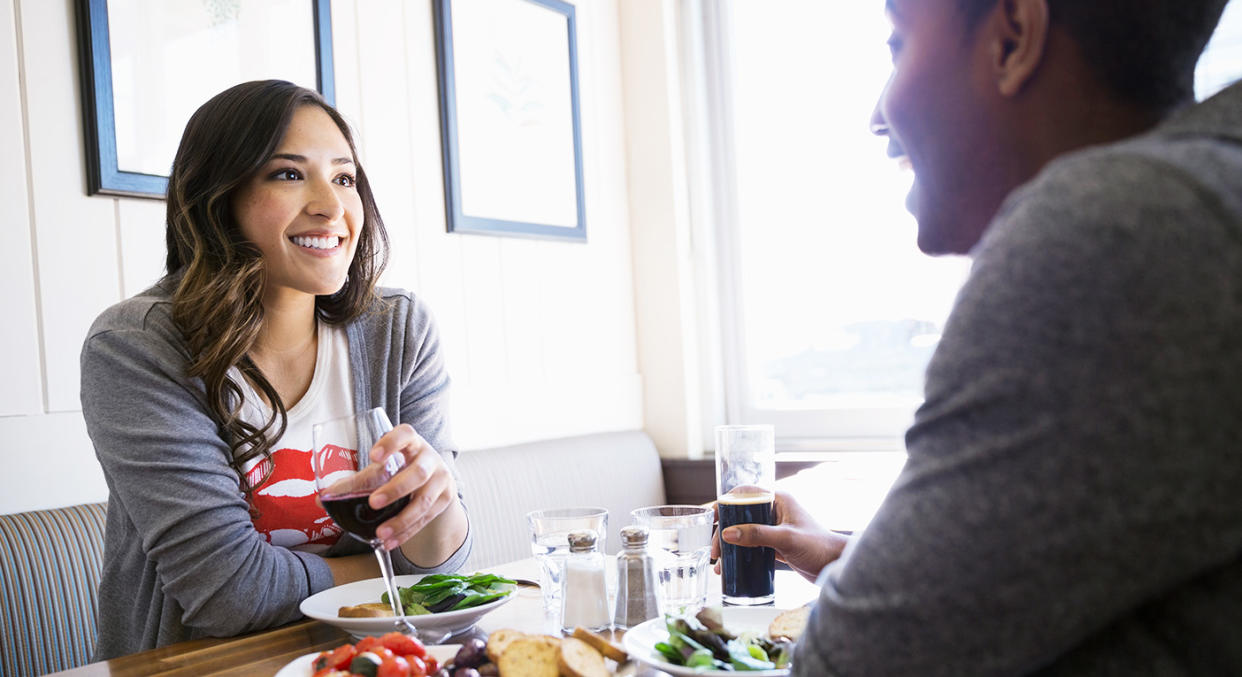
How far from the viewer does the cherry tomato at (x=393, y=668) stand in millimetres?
842

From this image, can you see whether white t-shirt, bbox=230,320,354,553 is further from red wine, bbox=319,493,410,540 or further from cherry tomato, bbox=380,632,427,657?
cherry tomato, bbox=380,632,427,657

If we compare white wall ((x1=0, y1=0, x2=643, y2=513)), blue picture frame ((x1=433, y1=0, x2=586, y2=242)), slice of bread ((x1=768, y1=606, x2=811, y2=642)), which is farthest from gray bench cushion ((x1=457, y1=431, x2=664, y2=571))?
slice of bread ((x1=768, y1=606, x2=811, y2=642))

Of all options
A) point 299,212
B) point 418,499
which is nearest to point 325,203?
point 299,212

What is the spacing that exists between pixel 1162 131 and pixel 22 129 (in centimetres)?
211

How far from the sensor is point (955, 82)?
71 cm

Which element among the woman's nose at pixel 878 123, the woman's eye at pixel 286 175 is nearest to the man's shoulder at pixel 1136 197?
the woman's nose at pixel 878 123

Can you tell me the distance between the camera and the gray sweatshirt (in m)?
0.48

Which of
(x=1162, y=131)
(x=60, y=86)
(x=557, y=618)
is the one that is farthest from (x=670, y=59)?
(x=1162, y=131)

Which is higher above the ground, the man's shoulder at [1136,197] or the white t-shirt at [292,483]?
the man's shoulder at [1136,197]

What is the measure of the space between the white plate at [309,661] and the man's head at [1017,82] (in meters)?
0.63

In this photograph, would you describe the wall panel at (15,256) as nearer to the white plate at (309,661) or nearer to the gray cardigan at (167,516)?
the gray cardigan at (167,516)

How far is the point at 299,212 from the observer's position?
→ 167cm

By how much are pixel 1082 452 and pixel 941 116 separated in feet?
1.06

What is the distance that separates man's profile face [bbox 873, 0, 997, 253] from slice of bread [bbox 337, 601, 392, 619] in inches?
29.6
